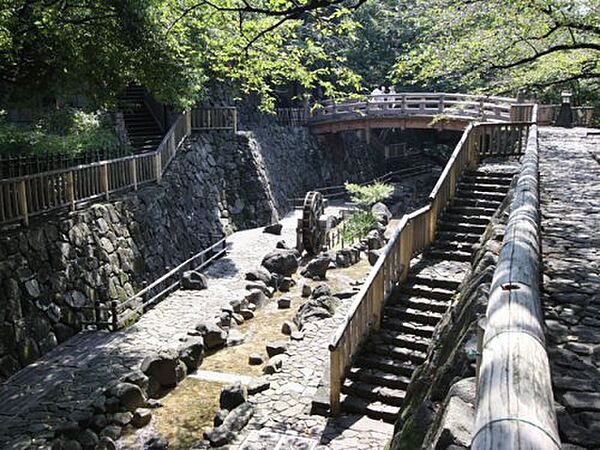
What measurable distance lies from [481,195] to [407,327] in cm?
503

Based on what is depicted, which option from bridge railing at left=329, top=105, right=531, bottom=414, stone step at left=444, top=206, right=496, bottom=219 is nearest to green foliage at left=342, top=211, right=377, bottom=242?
bridge railing at left=329, top=105, right=531, bottom=414

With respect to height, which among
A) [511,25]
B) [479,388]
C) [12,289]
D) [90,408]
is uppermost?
[511,25]

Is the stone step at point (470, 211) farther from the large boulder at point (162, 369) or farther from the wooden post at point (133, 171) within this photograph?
the wooden post at point (133, 171)

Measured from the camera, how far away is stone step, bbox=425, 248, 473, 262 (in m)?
11.1

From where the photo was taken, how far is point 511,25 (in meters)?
12.5

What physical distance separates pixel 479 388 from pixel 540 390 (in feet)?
0.77

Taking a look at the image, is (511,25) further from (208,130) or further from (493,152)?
(208,130)

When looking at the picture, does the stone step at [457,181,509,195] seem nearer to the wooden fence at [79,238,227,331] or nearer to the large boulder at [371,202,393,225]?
the wooden fence at [79,238,227,331]

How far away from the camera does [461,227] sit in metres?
11.9

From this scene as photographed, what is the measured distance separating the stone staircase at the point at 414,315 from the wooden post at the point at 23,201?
280 inches

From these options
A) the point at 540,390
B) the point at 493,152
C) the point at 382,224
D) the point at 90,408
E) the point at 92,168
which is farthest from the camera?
the point at 382,224

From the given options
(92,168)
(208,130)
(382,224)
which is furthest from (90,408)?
(382,224)

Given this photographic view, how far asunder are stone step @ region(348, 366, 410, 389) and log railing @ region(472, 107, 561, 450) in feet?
17.5

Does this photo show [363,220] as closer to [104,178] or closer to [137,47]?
[104,178]
